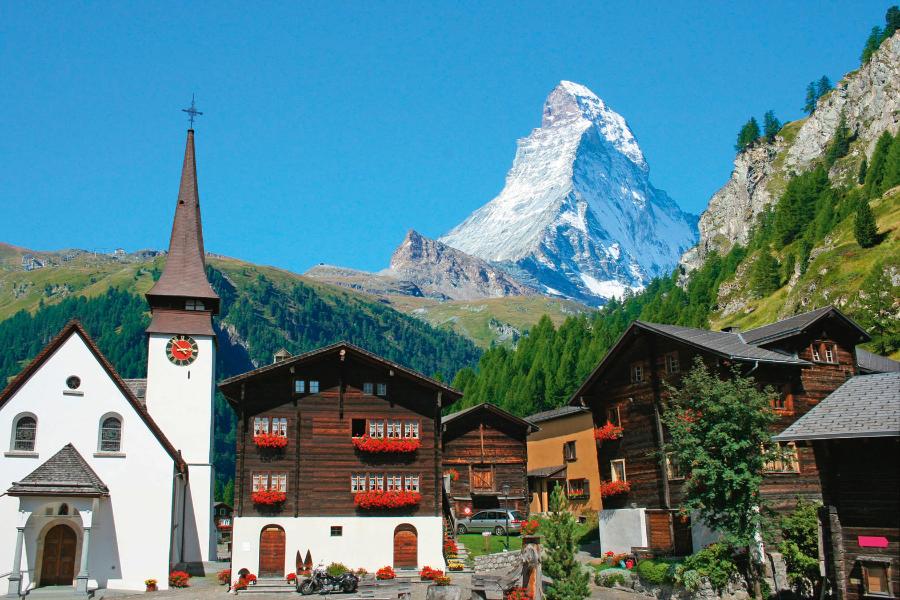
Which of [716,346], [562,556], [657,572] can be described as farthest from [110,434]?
[716,346]

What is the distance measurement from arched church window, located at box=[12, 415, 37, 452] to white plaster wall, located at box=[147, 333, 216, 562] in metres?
10.5

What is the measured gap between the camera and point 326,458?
42719mm

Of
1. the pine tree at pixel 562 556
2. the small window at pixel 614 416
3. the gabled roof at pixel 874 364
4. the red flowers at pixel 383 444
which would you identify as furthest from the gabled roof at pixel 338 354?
the gabled roof at pixel 874 364

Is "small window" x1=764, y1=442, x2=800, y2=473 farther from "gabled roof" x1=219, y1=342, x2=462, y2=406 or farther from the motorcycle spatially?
the motorcycle

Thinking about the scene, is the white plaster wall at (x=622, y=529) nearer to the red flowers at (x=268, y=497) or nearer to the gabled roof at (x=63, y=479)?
the red flowers at (x=268, y=497)

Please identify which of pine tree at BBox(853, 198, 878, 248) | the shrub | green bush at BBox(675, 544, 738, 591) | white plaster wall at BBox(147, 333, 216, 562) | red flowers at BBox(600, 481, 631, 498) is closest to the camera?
green bush at BBox(675, 544, 738, 591)

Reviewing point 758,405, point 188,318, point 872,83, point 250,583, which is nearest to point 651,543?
point 758,405

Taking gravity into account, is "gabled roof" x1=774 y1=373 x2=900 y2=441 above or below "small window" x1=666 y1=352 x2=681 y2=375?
below

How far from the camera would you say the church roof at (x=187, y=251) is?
53281mm

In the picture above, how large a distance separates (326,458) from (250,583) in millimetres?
6698

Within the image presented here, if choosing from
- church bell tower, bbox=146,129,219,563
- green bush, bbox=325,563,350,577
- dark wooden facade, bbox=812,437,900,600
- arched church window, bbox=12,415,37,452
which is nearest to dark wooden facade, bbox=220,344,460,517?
green bush, bbox=325,563,350,577

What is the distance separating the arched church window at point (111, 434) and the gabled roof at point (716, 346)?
78.7 feet

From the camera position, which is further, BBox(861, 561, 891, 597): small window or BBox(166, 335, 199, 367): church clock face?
BBox(166, 335, 199, 367): church clock face

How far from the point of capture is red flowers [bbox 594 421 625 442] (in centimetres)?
4506
